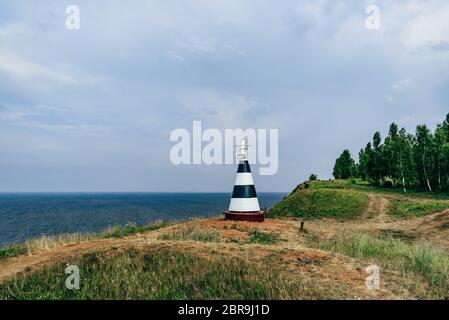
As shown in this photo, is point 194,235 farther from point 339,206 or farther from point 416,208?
point 416,208

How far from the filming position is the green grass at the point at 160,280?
8.83 m

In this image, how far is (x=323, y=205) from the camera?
37750 mm

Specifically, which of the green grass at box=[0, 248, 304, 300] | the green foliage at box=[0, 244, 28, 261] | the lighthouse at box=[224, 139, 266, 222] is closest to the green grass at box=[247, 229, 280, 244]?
the lighthouse at box=[224, 139, 266, 222]

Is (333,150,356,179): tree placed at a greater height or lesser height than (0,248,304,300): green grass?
greater

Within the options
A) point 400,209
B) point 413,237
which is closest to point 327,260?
point 413,237

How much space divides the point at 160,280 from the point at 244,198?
1094cm

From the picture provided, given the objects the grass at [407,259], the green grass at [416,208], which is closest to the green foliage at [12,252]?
the grass at [407,259]

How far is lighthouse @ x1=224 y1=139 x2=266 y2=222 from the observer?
20.1 m

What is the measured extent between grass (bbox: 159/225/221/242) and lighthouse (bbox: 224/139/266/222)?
2977 millimetres

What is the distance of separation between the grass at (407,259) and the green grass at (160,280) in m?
3.83

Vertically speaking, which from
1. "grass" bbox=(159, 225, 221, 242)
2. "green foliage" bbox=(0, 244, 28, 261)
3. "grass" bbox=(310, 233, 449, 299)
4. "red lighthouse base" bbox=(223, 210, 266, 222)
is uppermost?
"red lighthouse base" bbox=(223, 210, 266, 222)

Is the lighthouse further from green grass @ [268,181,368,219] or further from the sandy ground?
green grass @ [268,181,368,219]
